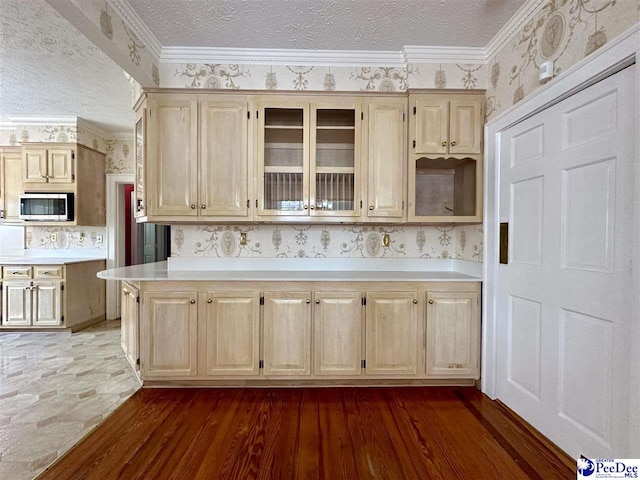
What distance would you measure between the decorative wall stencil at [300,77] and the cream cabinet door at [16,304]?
3899 mm

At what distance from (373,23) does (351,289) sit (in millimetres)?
1888

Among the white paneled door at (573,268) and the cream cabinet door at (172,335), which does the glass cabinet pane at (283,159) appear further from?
the white paneled door at (573,268)

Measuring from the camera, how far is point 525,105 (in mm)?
1893

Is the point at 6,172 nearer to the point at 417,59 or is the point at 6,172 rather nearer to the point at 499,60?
the point at 417,59

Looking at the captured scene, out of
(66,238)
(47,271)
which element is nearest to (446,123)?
(47,271)

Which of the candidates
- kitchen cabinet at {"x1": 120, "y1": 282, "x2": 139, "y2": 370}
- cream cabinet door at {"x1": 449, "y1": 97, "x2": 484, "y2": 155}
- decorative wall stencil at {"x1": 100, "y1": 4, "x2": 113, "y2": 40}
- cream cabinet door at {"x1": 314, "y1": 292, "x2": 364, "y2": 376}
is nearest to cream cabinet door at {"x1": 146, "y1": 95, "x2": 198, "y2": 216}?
decorative wall stencil at {"x1": 100, "y1": 4, "x2": 113, "y2": 40}

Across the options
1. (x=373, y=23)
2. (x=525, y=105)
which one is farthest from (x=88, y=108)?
(x=525, y=105)

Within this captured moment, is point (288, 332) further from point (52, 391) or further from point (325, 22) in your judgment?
point (325, 22)

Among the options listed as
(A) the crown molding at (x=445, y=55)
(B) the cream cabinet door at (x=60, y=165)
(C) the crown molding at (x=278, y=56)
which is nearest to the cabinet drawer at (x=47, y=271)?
(B) the cream cabinet door at (x=60, y=165)

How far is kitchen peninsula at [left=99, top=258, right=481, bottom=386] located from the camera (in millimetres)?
2273

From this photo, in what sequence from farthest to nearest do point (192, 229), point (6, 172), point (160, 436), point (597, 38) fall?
point (6, 172), point (192, 229), point (160, 436), point (597, 38)

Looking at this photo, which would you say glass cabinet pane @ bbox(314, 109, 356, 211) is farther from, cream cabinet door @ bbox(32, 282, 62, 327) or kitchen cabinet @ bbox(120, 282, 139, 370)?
cream cabinet door @ bbox(32, 282, 62, 327)

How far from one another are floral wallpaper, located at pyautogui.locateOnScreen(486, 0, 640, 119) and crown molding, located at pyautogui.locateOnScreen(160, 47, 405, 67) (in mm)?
753

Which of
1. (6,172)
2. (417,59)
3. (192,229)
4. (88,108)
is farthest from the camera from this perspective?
(6,172)
